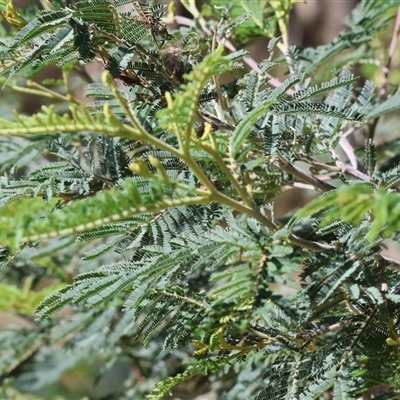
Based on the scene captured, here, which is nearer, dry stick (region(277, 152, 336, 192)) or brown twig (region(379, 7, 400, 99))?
dry stick (region(277, 152, 336, 192))

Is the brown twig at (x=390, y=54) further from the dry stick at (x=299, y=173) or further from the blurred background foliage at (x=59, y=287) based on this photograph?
the dry stick at (x=299, y=173)

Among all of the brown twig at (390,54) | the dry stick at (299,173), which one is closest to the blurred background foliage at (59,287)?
the brown twig at (390,54)

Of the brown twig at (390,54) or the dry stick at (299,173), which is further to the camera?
the brown twig at (390,54)

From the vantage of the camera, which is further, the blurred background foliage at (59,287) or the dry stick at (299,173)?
the blurred background foliage at (59,287)

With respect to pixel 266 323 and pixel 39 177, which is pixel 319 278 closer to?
pixel 266 323

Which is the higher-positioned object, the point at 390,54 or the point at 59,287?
the point at 390,54

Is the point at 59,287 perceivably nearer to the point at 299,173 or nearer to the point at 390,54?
the point at 299,173

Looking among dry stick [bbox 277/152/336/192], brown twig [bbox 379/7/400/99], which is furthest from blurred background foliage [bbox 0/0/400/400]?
dry stick [bbox 277/152/336/192]

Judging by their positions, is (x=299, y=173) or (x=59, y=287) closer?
(x=299, y=173)

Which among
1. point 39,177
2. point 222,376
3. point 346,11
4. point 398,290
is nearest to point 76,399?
point 222,376

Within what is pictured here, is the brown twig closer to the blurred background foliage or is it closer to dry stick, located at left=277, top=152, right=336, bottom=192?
the blurred background foliage

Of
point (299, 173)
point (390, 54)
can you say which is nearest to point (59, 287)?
point (299, 173)
